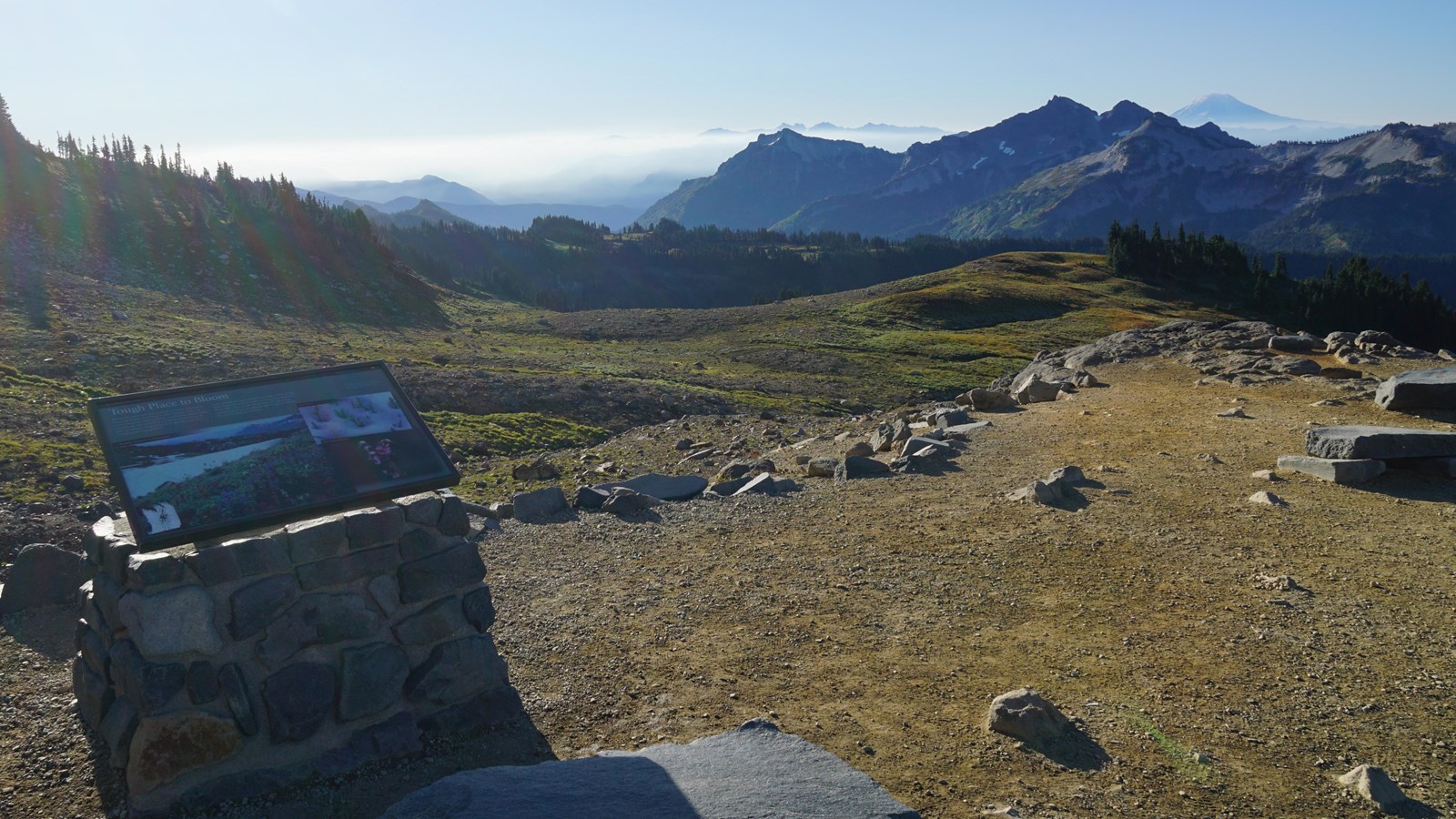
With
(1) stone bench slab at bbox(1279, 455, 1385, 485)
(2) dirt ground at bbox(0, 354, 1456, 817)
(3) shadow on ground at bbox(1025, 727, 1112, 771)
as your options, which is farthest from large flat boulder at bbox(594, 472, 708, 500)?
(1) stone bench slab at bbox(1279, 455, 1385, 485)

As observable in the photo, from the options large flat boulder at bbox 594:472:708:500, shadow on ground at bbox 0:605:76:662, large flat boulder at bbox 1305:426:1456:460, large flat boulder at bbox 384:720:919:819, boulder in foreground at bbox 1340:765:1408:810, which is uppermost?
large flat boulder at bbox 1305:426:1456:460

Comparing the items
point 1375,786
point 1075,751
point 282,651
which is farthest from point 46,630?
point 1375,786

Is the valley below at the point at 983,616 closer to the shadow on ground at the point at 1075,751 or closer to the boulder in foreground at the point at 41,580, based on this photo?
the shadow on ground at the point at 1075,751

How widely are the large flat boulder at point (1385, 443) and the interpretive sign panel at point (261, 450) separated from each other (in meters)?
15.2

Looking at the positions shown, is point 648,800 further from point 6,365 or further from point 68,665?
point 6,365

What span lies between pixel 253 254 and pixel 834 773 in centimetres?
7317

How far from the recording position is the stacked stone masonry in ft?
25.3

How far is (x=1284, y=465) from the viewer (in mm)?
16734

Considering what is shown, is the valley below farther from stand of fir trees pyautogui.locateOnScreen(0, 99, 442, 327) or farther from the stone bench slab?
stand of fir trees pyautogui.locateOnScreen(0, 99, 442, 327)

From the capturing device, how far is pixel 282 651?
26.8 ft

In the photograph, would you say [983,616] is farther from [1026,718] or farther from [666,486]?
[666,486]

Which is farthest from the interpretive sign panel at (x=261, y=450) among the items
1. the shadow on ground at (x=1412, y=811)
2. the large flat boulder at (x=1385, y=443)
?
the large flat boulder at (x=1385, y=443)

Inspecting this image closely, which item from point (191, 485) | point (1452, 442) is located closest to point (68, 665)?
point (191, 485)

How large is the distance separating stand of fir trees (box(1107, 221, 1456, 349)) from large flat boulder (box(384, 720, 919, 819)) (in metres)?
90.9
